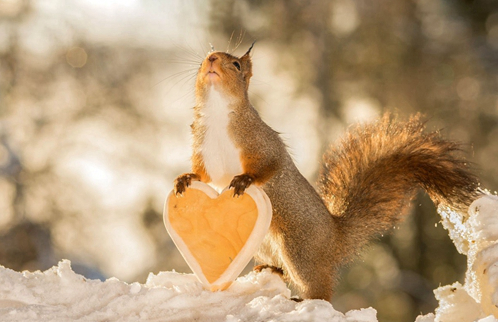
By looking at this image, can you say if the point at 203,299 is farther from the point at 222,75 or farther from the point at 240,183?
the point at 222,75

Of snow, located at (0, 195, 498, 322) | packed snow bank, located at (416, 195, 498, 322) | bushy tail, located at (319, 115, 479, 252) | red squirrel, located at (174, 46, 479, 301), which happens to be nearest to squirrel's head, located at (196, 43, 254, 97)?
red squirrel, located at (174, 46, 479, 301)

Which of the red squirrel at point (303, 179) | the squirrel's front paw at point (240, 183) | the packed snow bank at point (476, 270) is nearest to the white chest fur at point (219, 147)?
the red squirrel at point (303, 179)

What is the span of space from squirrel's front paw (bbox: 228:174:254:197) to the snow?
21 cm

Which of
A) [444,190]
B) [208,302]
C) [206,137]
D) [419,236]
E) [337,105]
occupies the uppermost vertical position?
[337,105]

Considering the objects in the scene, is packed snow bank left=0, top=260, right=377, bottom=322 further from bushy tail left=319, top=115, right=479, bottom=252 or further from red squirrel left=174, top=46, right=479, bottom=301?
bushy tail left=319, top=115, right=479, bottom=252

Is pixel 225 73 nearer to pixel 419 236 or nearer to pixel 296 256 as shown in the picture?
pixel 296 256

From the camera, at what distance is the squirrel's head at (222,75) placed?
51.4 inches

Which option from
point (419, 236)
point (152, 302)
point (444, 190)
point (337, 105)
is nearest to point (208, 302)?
point (152, 302)

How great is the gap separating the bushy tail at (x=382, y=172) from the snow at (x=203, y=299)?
263mm

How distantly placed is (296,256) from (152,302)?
50 centimetres

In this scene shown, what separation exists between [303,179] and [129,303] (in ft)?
2.10

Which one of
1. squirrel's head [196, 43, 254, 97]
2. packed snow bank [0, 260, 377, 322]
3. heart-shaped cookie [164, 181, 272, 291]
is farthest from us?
squirrel's head [196, 43, 254, 97]

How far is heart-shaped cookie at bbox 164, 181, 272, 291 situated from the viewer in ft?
3.68

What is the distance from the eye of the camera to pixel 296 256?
1.35m
